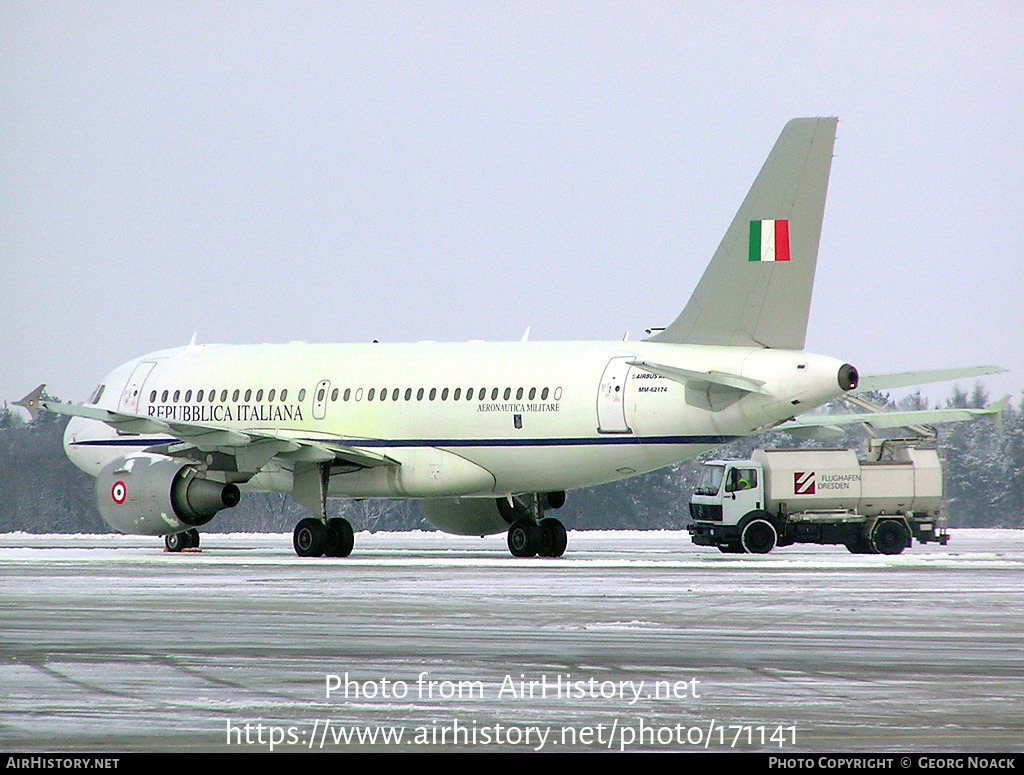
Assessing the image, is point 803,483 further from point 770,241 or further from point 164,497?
point 164,497

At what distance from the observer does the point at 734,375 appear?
3020 centimetres

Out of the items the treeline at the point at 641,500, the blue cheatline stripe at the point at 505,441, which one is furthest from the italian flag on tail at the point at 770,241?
the treeline at the point at 641,500

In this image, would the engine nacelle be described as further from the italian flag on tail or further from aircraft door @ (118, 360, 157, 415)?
the italian flag on tail

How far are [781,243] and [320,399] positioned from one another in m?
10.9

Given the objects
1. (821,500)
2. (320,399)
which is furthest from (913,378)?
(320,399)

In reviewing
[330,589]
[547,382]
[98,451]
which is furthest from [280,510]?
[330,589]

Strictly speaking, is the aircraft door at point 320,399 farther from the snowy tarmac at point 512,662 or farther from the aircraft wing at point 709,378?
the snowy tarmac at point 512,662

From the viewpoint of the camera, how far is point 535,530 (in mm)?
35469

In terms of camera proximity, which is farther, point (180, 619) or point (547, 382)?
point (547, 382)

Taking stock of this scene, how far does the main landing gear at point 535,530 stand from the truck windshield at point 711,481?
4.33 m

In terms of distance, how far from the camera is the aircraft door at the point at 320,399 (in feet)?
118
